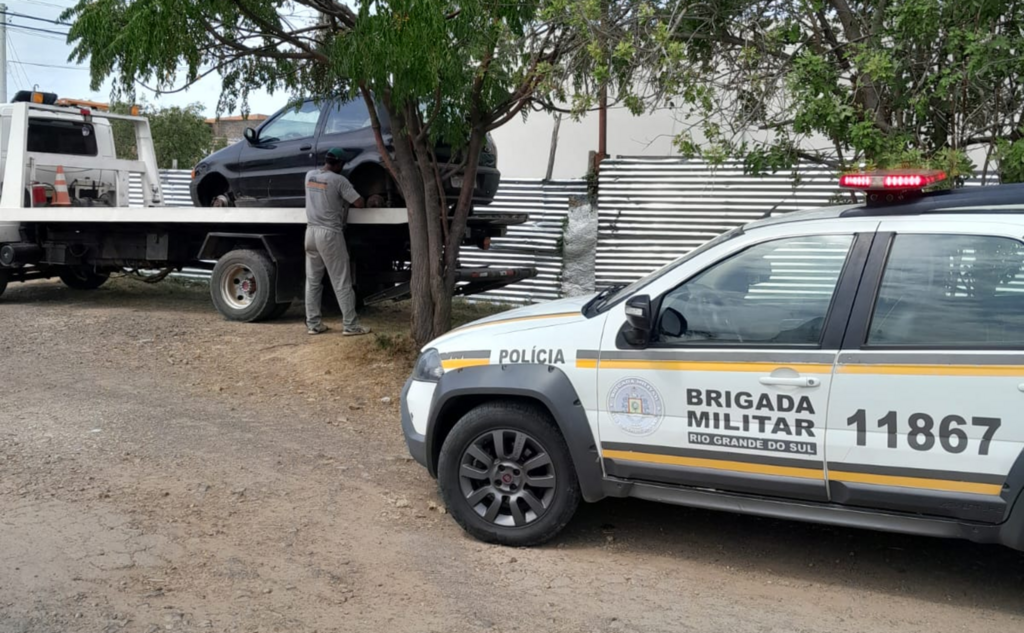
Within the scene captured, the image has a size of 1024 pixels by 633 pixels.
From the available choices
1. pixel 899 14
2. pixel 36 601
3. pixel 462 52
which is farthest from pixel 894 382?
pixel 462 52

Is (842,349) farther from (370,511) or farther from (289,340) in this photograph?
(289,340)

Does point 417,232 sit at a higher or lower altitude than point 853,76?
lower

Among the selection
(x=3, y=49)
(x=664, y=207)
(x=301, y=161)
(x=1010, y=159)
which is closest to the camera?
(x=1010, y=159)

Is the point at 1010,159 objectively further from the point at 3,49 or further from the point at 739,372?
the point at 3,49

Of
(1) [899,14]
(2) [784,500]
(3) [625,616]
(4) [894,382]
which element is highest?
(1) [899,14]

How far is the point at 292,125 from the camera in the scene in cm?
1115

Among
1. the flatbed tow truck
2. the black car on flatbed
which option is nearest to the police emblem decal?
the flatbed tow truck

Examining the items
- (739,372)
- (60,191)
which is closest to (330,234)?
(60,191)

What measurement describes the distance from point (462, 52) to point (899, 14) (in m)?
2.97

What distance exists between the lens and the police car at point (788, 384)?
12.6 feet

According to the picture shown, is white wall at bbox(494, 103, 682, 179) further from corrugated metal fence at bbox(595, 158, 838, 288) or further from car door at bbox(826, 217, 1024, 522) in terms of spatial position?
car door at bbox(826, 217, 1024, 522)

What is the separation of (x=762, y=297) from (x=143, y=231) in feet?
31.4

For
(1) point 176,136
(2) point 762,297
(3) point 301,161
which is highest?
(1) point 176,136

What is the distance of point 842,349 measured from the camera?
4.05m
